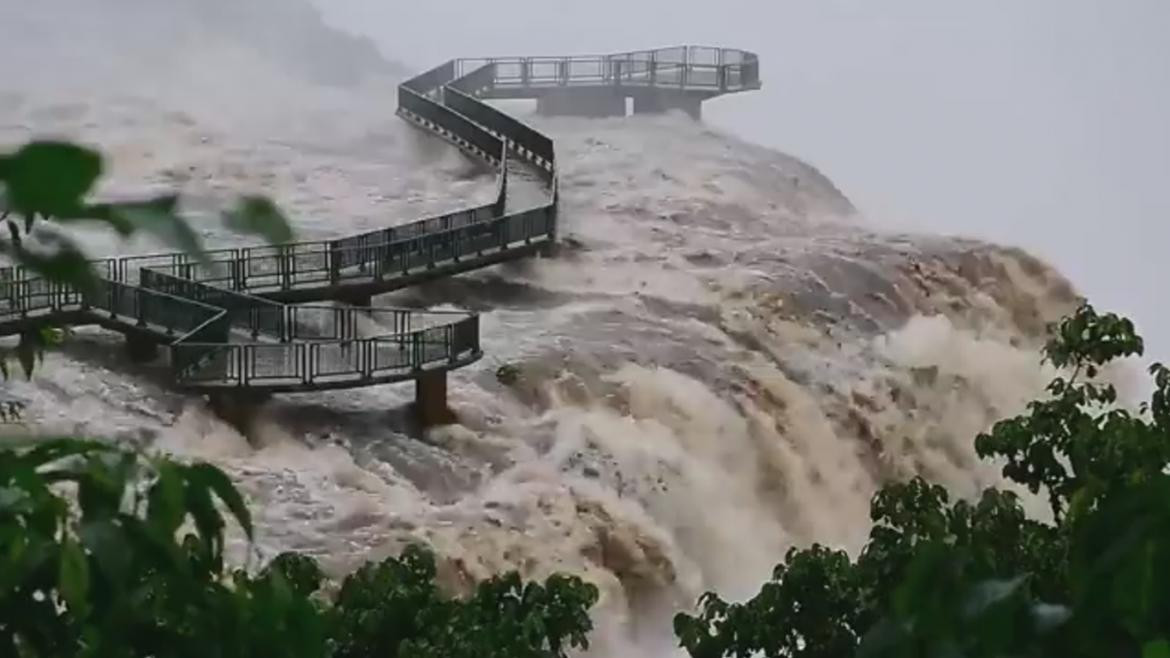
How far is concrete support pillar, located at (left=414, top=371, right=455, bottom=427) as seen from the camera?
10758mm

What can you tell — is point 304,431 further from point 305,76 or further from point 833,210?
point 305,76

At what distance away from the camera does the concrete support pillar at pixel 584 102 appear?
25.5 meters

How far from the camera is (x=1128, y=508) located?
1.13m

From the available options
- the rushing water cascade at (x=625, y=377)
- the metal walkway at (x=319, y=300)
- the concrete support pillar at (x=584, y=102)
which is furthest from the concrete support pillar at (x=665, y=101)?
the metal walkway at (x=319, y=300)

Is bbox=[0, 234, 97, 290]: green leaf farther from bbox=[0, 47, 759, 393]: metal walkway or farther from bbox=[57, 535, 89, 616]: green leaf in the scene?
bbox=[0, 47, 759, 393]: metal walkway

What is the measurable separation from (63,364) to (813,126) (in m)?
27.6

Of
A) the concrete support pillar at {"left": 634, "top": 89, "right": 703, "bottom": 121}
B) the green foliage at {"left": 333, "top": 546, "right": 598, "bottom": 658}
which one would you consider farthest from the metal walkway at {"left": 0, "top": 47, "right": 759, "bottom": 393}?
the concrete support pillar at {"left": 634, "top": 89, "right": 703, "bottom": 121}

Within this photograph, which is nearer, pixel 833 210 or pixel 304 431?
pixel 304 431

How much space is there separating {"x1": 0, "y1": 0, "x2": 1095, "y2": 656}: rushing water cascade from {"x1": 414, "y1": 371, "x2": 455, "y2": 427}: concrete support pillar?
0.15 m

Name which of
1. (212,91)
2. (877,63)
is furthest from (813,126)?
(212,91)

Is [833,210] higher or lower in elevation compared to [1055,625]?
lower

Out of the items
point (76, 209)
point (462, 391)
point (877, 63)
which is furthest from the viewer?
point (877, 63)

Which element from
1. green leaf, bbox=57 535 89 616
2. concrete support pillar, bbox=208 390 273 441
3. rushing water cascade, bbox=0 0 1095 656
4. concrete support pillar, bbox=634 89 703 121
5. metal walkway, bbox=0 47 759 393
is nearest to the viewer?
green leaf, bbox=57 535 89 616

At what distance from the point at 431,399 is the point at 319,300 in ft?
8.35
